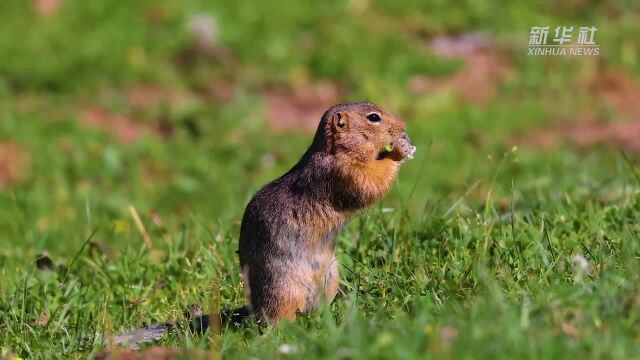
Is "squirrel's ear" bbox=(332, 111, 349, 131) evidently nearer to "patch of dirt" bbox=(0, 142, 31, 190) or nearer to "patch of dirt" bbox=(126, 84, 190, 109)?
"patch of dirt" bbox=(0, 142, 31, 190)

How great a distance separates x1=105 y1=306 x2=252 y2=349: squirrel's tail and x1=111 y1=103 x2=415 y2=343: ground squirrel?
10 mm

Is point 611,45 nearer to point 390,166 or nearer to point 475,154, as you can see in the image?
point 475,154

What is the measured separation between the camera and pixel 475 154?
11.9 metres

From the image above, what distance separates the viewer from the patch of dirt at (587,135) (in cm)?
1191

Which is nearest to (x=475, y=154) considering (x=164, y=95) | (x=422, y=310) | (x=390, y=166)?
(x=164, y=95)

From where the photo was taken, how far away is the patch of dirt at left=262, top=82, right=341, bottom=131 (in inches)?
514

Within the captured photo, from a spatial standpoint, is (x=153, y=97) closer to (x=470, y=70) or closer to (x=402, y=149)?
(x=470, y=70)

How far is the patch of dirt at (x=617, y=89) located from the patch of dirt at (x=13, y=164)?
6599 millimetres

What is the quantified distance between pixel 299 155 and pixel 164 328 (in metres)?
6.64

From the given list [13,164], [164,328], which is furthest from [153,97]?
[164,328]

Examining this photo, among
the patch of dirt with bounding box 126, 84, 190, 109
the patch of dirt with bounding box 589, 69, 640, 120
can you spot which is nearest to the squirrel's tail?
the patch of dirt with bounding box 126, 84, 190, 109

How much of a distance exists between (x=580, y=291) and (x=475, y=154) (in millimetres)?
7551

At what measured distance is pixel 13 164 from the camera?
38.0ft

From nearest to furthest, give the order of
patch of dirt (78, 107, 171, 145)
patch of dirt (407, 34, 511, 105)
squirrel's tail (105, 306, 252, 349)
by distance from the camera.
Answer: squirrel's tail (105, 306, 252, 349), patch of dirt (78, 107, 171, 145), patch of dirt (407, 34, 511, 105)
